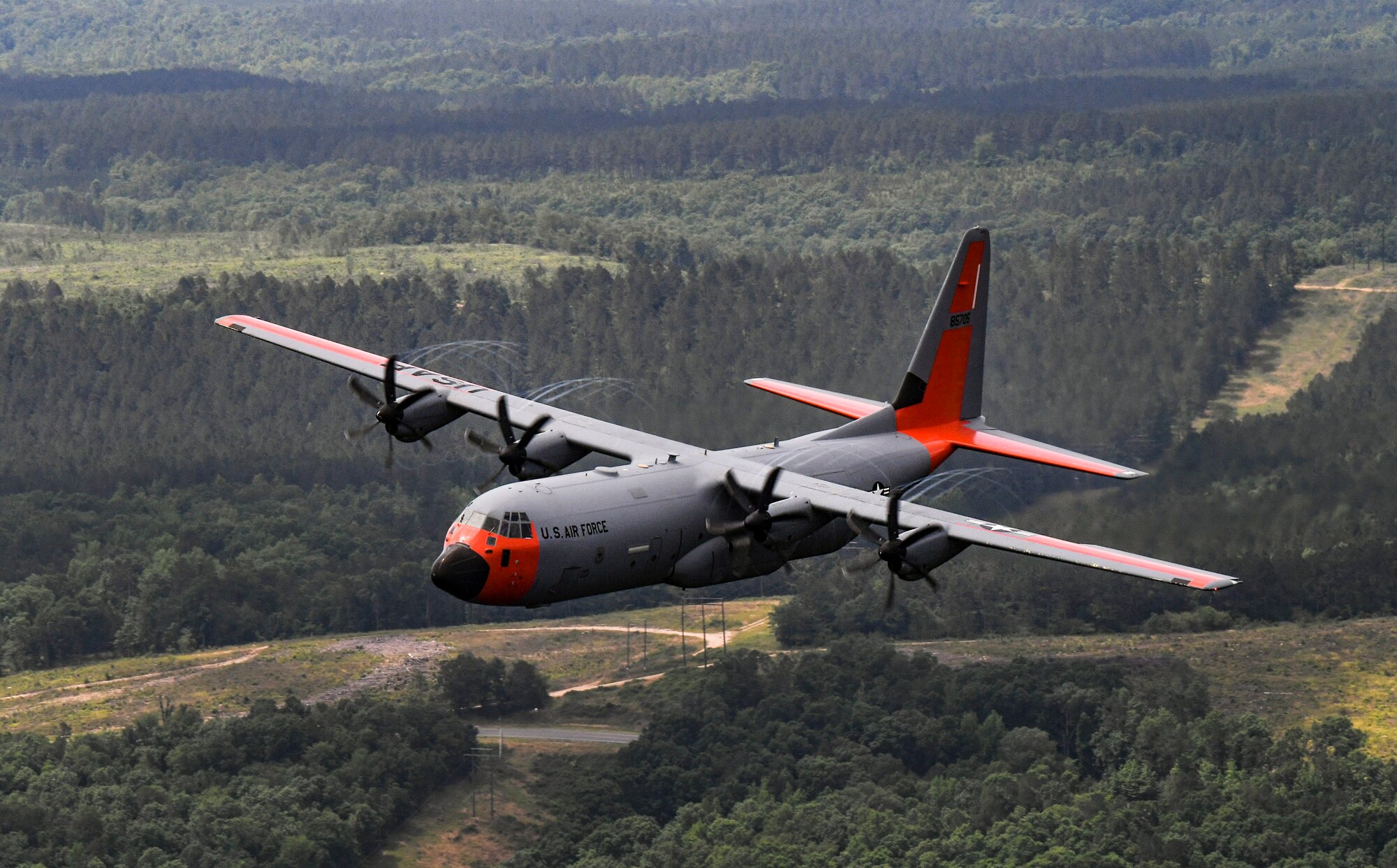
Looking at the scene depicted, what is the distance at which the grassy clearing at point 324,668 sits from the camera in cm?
17700

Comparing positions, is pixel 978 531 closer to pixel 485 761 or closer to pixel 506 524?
pixel 506 524

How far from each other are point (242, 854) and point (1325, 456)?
97.2 metres

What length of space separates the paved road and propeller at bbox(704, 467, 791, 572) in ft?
349

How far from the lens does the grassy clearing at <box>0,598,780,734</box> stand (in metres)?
177

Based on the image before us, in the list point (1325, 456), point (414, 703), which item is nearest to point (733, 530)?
point (414, 703)

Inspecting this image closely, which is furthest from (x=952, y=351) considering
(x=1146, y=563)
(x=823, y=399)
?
Answer: (x=1146, y=563)

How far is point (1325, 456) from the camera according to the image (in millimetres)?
188750

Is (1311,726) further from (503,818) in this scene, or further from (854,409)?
(854,409)

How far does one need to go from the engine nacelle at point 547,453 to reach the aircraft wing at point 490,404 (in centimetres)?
29

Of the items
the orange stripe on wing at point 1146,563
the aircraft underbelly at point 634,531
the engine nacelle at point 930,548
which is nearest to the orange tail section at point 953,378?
the aircraft underbelly at point 634,531

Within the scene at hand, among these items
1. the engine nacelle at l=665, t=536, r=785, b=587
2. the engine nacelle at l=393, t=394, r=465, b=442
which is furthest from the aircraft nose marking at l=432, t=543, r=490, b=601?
the engine nacelle at l=393, t=394, r=465, b=442

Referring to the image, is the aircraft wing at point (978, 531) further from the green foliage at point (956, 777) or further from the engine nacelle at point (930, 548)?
the green foliage at point (956, 777)

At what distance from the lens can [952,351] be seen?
8081 cm

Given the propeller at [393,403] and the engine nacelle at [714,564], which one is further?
the propeller at [393,403]
